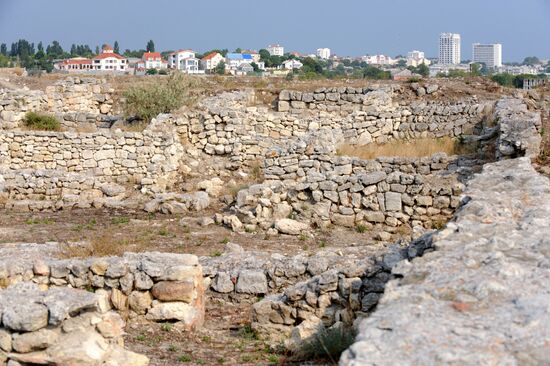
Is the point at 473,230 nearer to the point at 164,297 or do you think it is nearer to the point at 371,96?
the point at 164,297

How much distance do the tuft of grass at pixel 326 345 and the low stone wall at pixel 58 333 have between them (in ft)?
4.51

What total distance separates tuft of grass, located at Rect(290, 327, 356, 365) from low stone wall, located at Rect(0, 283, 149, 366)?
138 centimetres

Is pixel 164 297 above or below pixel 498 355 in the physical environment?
below

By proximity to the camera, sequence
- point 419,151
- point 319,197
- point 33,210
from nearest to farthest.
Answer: point 319,197 < point 33,210 < point 419,151

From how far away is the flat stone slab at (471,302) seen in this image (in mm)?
4453

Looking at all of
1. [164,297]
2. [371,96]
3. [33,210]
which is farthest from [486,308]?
[371,96]

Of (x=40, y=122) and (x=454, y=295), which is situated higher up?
(x=40, y=122)

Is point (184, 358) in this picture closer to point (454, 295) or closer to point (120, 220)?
point (454, 295)

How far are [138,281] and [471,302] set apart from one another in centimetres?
414

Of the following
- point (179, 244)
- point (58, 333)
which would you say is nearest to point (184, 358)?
point (58, 333)

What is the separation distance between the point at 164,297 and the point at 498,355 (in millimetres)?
4533

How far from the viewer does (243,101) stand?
2456cm

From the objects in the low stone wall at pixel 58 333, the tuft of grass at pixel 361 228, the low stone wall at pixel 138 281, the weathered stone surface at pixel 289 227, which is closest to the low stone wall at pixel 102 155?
the weathered stone surface at pixel 289 227

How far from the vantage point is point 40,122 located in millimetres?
21281
